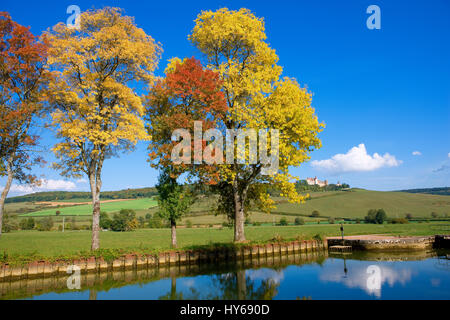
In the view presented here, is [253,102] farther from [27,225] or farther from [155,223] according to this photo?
[27,225]

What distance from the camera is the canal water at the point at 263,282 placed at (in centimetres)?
1321

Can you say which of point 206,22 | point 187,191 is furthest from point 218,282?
point 206,22

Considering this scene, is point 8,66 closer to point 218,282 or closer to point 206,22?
point 206,22

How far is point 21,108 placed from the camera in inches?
736

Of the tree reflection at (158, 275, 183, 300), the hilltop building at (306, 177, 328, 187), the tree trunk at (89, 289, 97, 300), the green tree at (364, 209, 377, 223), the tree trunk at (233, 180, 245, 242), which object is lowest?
the green tree at (364, 209, 377, 223)

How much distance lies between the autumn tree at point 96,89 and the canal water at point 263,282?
18.6 feet

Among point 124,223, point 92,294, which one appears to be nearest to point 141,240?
point 92,294

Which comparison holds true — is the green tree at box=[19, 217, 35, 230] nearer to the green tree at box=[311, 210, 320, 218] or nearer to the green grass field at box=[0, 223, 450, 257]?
the green grass field at box=[0, 223, 450, 257]

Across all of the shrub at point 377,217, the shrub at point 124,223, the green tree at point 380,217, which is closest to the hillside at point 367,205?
the shrub at point 377,217

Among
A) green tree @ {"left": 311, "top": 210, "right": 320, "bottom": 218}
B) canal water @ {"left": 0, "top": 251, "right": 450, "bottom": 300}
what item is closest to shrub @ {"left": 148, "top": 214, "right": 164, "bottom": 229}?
green tree @ {"left": 311, "top": 210, "right": 320, "bottom": 218}

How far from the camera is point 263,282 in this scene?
50.9ft

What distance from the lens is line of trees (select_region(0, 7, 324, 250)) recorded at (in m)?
19.6

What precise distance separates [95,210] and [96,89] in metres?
8.23

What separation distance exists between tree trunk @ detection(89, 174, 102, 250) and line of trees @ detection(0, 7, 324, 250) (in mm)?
66
